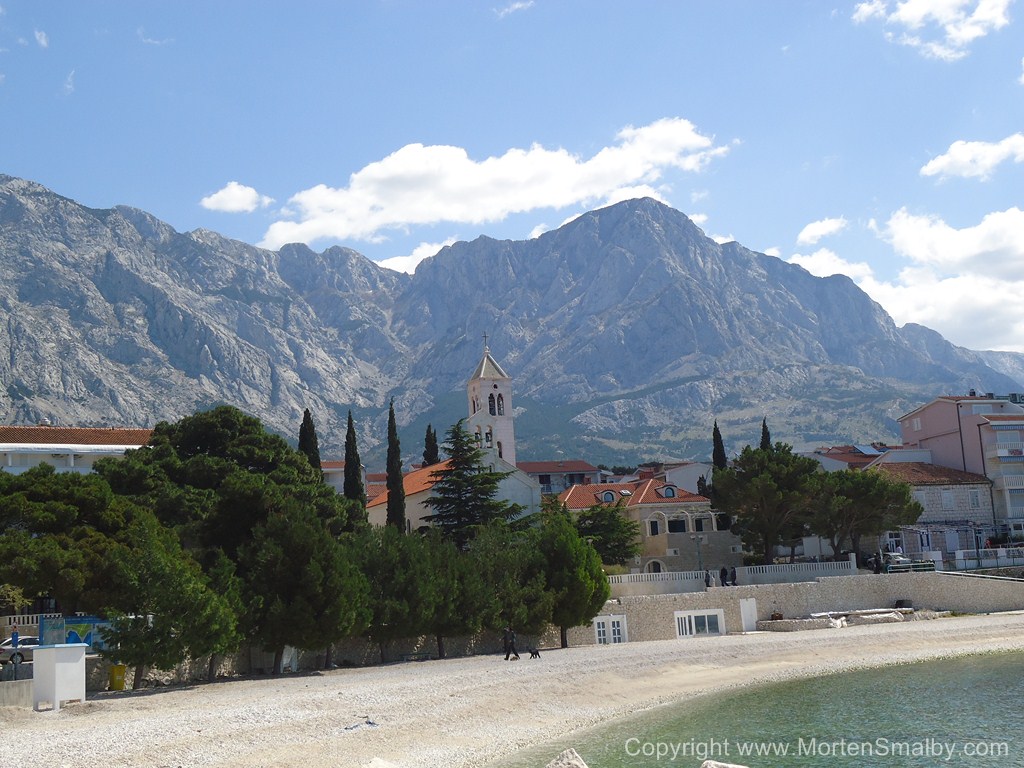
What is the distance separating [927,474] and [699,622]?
30314 mm

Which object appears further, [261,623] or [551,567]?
[551,567]

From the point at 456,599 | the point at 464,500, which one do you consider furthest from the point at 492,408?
the point at 456,599

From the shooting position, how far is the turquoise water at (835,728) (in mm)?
25312

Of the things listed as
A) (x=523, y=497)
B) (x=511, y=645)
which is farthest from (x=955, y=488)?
(x=511, y=645)

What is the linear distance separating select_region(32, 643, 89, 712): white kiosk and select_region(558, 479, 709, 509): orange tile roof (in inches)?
1875

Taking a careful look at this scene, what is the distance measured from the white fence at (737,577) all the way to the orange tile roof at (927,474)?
45.9 ft

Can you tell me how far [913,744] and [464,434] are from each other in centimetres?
4266

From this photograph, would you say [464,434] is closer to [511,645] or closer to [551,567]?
[551,567]

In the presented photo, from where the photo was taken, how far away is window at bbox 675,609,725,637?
53.0m

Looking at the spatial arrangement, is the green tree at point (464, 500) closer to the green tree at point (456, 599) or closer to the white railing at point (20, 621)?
the green tree at point (456, 599)

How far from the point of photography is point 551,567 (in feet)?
159

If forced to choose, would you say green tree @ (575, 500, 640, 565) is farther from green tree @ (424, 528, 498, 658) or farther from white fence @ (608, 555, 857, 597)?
green tree @ (424, 528, 498, 658)

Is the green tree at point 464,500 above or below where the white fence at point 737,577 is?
above

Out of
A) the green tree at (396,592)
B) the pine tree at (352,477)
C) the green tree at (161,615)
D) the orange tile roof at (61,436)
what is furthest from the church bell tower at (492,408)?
the green tree at (161,615)
